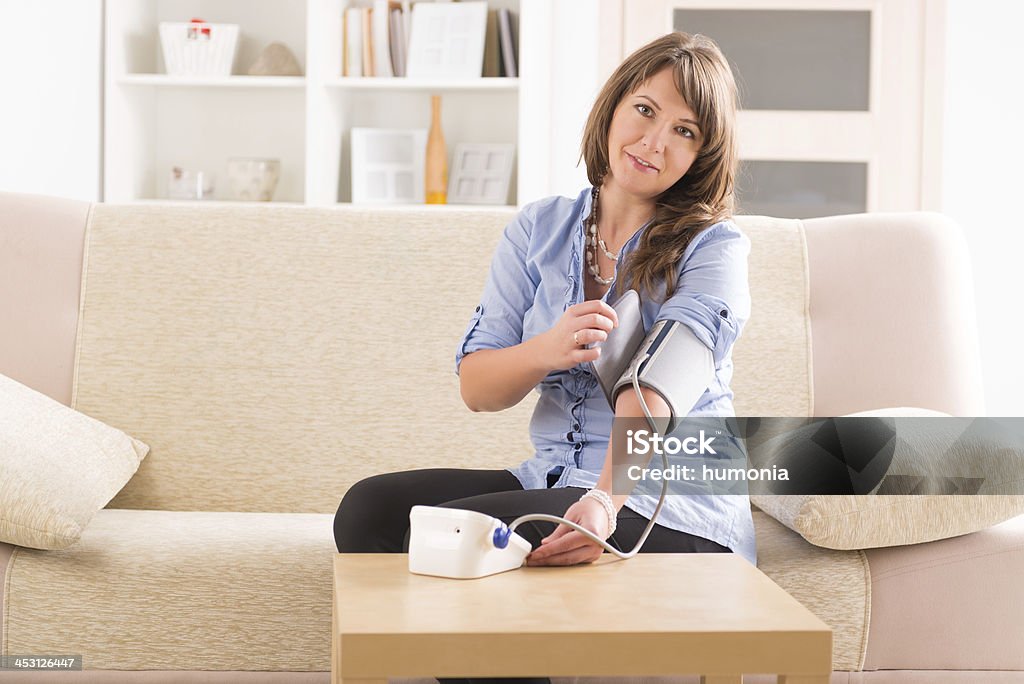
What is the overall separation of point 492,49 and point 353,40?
0.41 meters

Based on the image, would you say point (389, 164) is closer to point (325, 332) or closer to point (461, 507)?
point (325, 332)

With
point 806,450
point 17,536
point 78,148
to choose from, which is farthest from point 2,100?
point 806,450

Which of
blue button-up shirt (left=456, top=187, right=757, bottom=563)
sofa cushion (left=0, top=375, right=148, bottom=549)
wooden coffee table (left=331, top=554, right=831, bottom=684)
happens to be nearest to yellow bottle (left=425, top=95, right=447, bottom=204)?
sofa cushion (left=0, top=375, right=148, bottom=549)

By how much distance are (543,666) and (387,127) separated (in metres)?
2.86

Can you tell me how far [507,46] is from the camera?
3.30 metres

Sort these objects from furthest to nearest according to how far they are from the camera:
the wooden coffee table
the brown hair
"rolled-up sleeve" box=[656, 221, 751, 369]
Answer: the brown hair → "rolled-up sleeve" box=[656, 221, 751, 369] → the wooden coffee table

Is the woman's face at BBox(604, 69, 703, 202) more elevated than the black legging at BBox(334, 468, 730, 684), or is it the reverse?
the woman's face at BBox(604, 69, 703, 202)

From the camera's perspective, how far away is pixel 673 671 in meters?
0.84

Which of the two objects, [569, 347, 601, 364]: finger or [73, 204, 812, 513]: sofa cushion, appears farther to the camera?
[73, 204, 812, 513]: sofa cushion

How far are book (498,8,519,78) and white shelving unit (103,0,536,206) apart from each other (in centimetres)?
6

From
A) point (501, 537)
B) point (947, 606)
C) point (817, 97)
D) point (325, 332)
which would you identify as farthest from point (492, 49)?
point (501, 537)

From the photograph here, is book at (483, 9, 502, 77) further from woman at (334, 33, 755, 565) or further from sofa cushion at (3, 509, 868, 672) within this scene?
sofa cushion at (3, 509, 868, 672)

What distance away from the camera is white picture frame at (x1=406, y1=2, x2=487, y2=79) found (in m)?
3.28

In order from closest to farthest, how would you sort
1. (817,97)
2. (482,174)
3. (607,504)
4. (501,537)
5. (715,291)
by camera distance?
(501,537)
(607,504)
(715,291)
(482,174)
(817,97)
